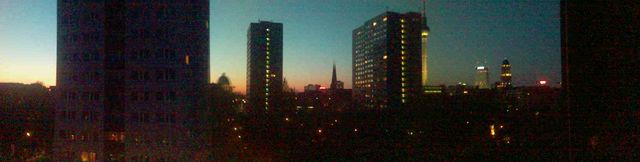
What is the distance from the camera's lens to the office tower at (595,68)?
1.81 meters

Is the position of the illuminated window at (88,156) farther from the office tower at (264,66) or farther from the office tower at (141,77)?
the office tower at (264,66)

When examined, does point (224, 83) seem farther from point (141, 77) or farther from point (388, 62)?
point (388, 62)

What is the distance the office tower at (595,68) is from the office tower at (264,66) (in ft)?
9.31

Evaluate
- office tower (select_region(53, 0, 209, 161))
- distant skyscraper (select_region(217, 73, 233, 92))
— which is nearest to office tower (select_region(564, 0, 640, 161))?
office tower (select_region(53, 0, 209, 161))

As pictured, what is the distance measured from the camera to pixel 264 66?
6.29 meters

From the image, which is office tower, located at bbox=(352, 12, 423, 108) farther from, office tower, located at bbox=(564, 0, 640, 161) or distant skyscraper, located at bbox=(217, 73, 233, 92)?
office tower, located at bbox=(564, 0, 640, 161)

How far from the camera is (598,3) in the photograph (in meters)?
1.78

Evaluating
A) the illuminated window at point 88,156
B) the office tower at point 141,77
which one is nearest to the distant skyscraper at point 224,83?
the office tower at point 141,77

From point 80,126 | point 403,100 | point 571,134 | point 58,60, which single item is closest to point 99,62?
point 58,60

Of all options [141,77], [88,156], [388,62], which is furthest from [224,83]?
[388,62]

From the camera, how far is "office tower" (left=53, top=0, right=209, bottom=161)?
3.62m

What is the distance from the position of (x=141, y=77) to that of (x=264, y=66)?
7.86 ft

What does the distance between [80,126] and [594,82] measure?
4.00 m

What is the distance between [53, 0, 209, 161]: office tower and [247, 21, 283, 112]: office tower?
651 millimetres
